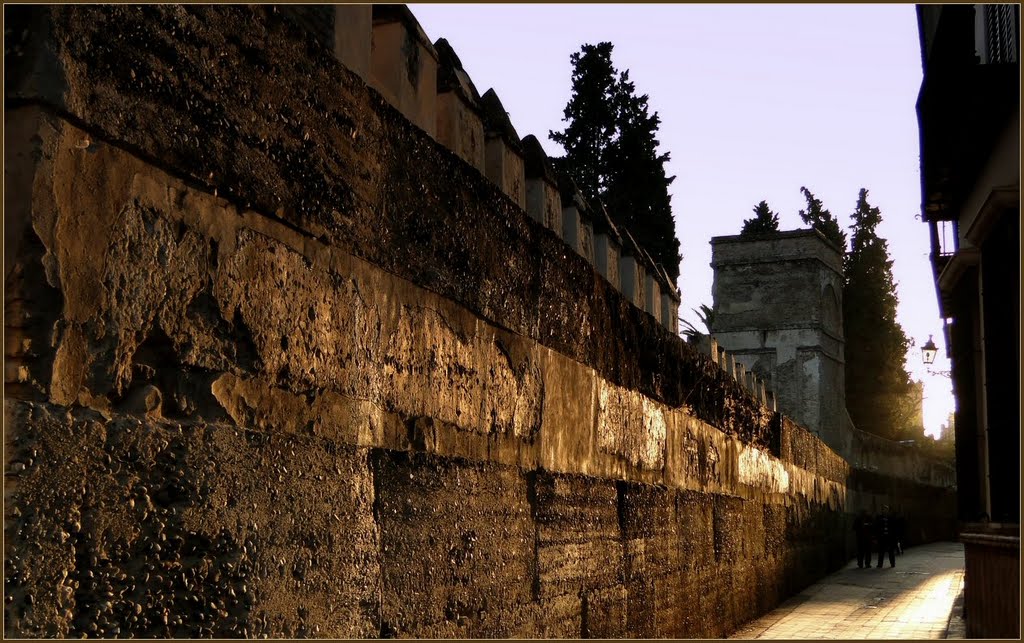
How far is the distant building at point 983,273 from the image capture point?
6.90m

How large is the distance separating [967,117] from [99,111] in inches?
276

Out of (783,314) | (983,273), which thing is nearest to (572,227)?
(983,273)

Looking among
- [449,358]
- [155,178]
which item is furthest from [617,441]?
[155,178]

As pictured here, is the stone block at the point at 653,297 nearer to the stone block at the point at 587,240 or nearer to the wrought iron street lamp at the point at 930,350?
the stone block at the point at 587,240

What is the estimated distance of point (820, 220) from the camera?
38906 mm

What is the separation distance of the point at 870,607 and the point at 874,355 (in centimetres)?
2304

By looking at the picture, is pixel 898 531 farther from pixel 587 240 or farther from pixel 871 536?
pixel 587 240

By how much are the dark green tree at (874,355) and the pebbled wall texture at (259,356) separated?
3041 cm

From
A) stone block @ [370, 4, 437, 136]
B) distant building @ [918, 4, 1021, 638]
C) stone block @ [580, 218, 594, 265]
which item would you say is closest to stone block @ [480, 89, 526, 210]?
stone block @ [370, 4, 437, 136]

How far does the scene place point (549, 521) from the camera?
4148 mm

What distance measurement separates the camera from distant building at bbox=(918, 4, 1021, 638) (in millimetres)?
6902

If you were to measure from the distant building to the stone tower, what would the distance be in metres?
13.8

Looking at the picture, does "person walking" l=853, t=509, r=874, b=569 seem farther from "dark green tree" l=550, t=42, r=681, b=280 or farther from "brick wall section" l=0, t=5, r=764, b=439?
"brick wall section" l=0, t=5, r=764, b=439

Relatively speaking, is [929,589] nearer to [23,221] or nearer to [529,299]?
[529,299]
